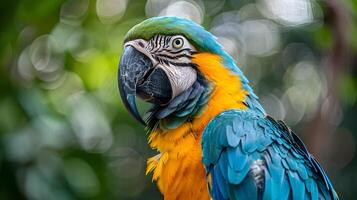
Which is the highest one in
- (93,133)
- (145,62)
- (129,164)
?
(145,62)

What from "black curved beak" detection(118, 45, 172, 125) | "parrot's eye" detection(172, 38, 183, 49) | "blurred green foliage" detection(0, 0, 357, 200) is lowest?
"blurred green foliage" detection(0, 0, 357, 200)

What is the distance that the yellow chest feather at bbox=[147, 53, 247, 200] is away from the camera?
1.99 metres

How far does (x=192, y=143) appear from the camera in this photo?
203 cm

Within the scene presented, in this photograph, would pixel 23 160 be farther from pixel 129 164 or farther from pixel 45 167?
pixel 129 164

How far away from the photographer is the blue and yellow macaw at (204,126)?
1.95 m

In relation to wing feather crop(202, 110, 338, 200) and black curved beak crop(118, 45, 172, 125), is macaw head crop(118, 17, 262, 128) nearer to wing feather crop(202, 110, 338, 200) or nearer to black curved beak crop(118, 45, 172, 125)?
black curved beak crop(118, 45, 172, 125)

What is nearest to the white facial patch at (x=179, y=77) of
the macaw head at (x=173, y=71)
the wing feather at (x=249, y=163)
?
the macaw head at (x=173, y=71)

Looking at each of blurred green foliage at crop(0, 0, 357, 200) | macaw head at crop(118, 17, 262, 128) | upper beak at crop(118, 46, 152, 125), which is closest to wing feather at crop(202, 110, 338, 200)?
macaw head at crop(118, 17, 262, 128)

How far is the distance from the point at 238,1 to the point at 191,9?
26.5 inches

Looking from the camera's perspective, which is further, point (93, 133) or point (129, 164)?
point (129, 164)

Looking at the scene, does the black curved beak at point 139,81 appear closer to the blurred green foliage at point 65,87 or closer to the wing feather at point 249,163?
the wing feather at point 249,163

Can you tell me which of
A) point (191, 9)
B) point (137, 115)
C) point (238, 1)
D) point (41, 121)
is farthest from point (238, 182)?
point (238, 1)

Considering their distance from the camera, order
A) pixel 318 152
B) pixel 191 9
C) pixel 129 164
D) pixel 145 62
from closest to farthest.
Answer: pixel 145 62, pixel 318 152, pixel 191 9, pixel 129 164

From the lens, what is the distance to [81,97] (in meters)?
4.56
